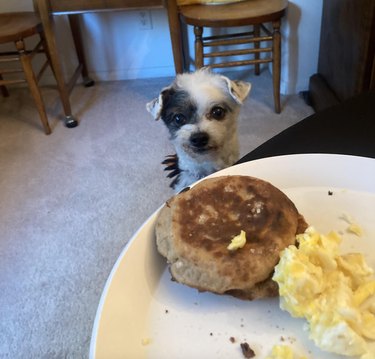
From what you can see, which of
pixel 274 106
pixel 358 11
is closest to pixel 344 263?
pixel 358 11

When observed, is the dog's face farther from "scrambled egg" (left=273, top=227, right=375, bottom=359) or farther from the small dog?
"scrambled egg" (left=273, top=227, right=375, bottom=359)

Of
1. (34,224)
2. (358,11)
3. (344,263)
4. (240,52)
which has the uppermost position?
(344,263)

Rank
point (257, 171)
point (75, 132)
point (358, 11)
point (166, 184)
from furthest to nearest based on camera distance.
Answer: point (75, 132) → point (166, 184) → point (358, 11) → point (257, 171)

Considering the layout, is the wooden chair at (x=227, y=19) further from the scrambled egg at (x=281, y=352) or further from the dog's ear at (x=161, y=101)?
the scrambled egg at (x=281, y=352)

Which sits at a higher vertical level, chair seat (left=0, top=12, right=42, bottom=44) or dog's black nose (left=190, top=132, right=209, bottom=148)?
chair seat (left=0, top=12, right=42, bottom=44)

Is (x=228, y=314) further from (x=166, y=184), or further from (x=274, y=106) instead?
(x=274, y=106)

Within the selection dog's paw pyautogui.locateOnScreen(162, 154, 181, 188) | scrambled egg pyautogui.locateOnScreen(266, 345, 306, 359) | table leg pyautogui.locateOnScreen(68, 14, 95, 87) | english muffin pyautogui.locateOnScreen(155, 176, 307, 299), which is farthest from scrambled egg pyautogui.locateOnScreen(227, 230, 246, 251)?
table leg pyautogui.locateOnScreen(68, 14, 95, 87)

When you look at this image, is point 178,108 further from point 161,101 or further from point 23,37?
point 23,37
